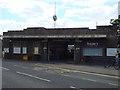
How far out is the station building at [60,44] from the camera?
21.6 m

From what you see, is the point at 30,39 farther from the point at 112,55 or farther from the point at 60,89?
the point at 60,89

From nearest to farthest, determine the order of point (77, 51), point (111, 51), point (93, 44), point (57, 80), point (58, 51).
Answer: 1. point (57, 80)
2. point (111, 51)
3. point (93, 44)
4. point (77, 51)
5. point (58, 51)

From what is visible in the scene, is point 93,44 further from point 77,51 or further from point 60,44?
point 60,44

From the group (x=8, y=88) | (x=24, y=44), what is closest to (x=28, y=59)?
(x=24, y=44)

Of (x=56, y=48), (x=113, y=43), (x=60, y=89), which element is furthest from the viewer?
(x=56, y=48)

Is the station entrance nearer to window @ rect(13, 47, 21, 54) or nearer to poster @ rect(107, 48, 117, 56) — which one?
window @ rect(13, 47, 21, 54)

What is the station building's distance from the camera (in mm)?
21641

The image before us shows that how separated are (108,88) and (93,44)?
14240 millimetres

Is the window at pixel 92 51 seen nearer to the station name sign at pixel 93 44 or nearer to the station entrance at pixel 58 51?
the station name sign at pixel 93 44

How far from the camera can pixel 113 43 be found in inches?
840

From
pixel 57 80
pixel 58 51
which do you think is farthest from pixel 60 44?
pixel 57 80

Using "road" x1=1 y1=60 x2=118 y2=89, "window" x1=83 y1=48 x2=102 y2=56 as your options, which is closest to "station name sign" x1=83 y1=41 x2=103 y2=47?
"window" x1=83 y1=48 x2=102 y2=56

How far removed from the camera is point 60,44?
103ft

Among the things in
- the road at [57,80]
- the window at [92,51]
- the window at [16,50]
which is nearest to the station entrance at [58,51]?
the window at [92,51]
